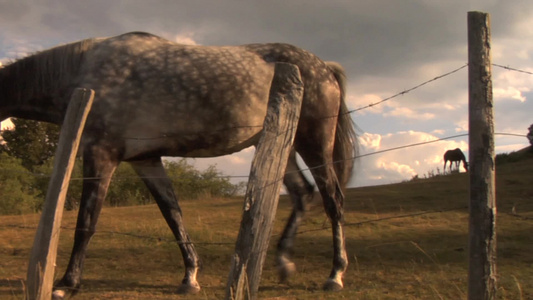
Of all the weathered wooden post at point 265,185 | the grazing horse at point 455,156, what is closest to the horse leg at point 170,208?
the weathered wooden post at point 265,185

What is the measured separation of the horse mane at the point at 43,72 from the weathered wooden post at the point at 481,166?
12.6 feet

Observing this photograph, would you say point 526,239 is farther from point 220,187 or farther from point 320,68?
point 220,187

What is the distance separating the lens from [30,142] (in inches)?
891

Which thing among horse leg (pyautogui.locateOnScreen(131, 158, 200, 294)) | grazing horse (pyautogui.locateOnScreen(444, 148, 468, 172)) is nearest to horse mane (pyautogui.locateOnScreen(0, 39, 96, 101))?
horse leg (pyautogui.locateOnScreen(131, 158, 200, 294))

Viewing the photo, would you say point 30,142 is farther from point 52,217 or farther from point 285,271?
point 52,217

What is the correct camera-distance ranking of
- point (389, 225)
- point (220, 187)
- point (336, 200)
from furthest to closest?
1. point (220, 187)
2. point (389, 225)
3. point (336, 200)

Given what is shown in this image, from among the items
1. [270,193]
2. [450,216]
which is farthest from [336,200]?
[450,216]

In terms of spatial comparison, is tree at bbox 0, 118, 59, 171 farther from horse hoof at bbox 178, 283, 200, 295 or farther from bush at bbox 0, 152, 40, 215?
horse hoof at bbox 178, 283, 200, 295

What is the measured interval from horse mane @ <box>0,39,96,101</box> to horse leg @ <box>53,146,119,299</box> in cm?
93

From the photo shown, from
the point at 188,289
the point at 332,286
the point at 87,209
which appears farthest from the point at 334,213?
the point at 87,209

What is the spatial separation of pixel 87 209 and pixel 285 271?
2120 millimetres

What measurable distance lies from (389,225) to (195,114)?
498 cm

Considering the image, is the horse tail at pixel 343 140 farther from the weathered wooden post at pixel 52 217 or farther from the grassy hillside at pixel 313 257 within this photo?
the weathered wooden post at pixel 52 217

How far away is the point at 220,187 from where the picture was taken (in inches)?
938
